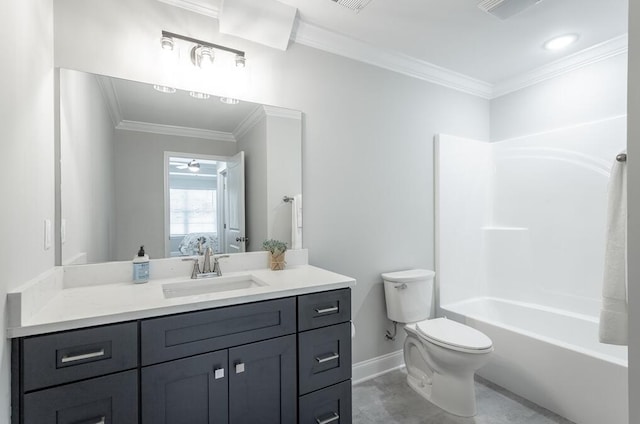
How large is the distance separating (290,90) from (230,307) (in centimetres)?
147

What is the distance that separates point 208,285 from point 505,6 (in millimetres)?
2370

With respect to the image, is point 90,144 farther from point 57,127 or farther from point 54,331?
point 54,331

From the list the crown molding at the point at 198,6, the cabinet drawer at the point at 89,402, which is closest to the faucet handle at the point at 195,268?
the cabinet drawer at the point at 89,402

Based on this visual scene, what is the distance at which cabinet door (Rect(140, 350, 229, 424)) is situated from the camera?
3.81 ft

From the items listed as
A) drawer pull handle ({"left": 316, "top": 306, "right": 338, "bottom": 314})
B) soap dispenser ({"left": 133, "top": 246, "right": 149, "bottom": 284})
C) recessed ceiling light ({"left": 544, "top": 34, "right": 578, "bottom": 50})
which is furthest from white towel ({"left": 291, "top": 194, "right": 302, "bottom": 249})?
recessed ceiling light ({"left": 544, "top": 34, "right": 578, "bottom": 50})

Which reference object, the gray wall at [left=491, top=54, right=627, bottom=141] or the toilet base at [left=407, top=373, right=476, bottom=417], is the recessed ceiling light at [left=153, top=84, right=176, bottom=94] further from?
the gray wall at [left=491, top=54, right=627, bottom=141]

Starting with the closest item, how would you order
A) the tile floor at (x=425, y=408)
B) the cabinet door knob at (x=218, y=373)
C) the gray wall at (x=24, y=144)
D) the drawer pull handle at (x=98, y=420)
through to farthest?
1. the gray wall at (x=24, y=144)
2. the drawer pull handle at (x=98, y=420)
3. the cabinet door knob at (x=218, y=373)
4. the tile floor at (x=425, y=408)

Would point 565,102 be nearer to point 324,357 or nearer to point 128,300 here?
point 324,357

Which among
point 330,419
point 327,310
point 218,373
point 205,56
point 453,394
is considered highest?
point 205,56

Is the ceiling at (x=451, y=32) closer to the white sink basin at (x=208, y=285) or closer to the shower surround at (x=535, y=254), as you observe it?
the shower surround at (x=535, y=254)

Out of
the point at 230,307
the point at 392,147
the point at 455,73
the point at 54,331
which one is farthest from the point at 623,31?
the point at 54,331

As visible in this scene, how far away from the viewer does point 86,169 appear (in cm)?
158

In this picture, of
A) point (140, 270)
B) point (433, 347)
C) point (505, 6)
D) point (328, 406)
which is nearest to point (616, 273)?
point (433, 347)

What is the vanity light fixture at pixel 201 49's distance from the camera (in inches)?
65.6
